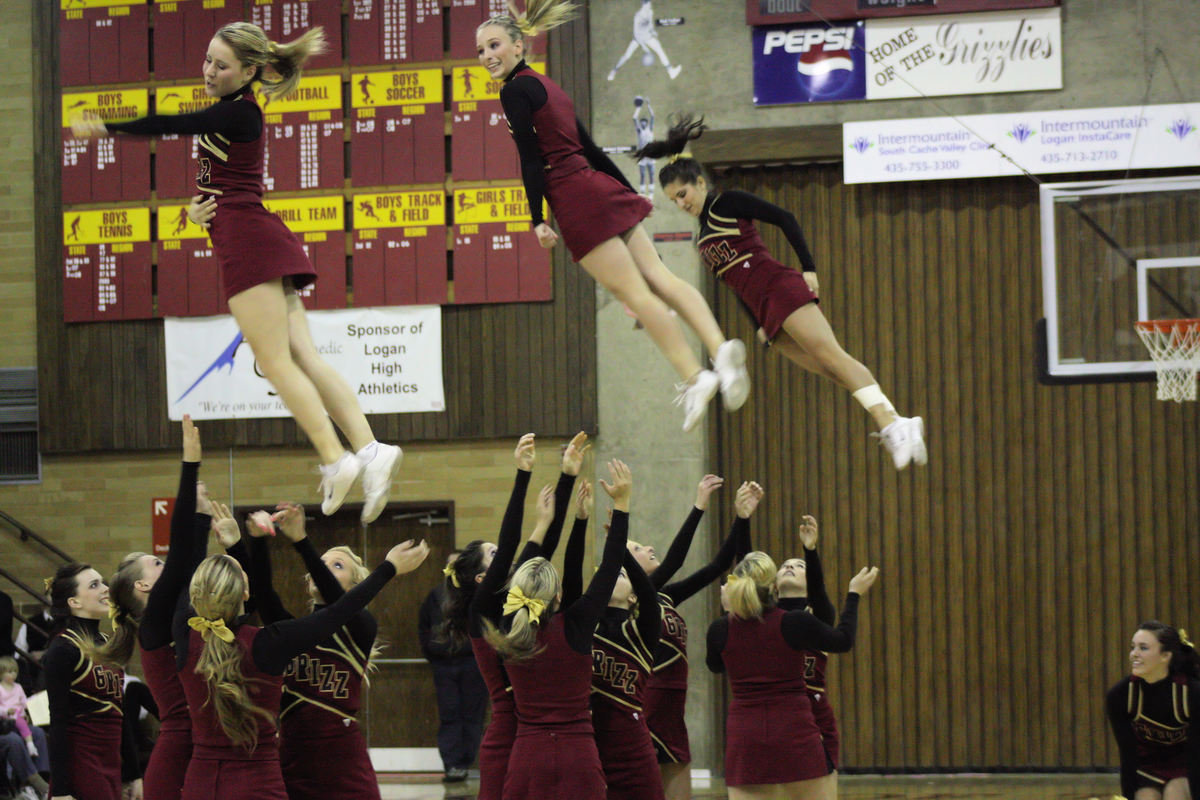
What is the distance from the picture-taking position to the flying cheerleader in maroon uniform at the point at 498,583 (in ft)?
16.8

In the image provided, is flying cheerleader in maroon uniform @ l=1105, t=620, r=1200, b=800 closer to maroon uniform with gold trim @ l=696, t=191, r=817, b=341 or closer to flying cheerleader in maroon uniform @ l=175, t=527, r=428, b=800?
maroon uniform with gold trim @ l=696, t=191, r=817, b=341

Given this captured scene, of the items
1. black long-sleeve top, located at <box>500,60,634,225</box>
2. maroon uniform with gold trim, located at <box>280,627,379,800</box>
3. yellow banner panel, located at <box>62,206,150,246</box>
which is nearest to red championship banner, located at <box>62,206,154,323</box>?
yellow banner panel, located at <box>62,206,150,246</box>

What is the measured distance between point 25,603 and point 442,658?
3.61 meters

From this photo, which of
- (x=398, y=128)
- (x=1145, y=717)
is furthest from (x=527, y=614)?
(x=398, y=128)

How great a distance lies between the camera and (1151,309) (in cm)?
801

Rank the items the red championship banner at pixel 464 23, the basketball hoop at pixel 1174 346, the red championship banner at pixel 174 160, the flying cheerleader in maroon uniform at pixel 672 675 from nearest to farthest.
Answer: the flying cheerleader in maroon uniform at pixel 672 675
the basketball hoop at pixel 1174 346
the red championship banner at pixel 464 23
the red championship banner at pixel 174 160

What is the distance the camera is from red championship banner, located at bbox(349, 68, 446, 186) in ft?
36.0

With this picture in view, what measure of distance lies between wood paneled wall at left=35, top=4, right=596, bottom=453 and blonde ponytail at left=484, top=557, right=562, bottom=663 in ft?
19.6

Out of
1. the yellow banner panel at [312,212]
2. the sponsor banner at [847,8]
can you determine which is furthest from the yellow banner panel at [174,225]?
the sponsor banner at [847,8]

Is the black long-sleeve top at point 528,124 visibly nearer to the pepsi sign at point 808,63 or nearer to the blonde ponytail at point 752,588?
the blonde ponytail at point 752,588

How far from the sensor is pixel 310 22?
11.1 metres

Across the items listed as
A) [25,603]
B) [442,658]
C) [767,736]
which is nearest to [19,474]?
[25,603]

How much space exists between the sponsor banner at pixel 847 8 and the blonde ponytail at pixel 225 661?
24.9ft

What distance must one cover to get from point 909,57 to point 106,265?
6.77 meters
